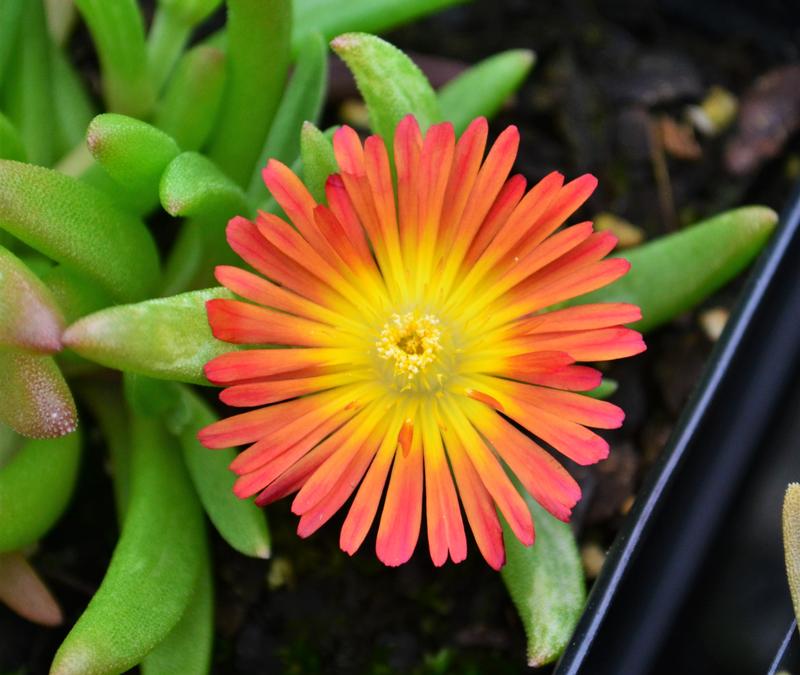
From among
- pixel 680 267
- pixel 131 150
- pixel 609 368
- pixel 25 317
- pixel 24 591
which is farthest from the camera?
pixel 609 368

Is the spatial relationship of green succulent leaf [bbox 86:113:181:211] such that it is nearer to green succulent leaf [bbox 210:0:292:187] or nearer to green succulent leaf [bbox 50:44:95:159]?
green succulent leaf [bbox 210:0:292:187]

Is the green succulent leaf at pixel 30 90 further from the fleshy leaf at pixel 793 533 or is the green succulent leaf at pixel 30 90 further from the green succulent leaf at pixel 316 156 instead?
the fleshy leaf at pixel 793 533

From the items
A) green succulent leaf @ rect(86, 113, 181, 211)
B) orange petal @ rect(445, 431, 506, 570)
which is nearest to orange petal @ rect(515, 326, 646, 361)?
orange petal @ rect(445, 431, 506, 570)

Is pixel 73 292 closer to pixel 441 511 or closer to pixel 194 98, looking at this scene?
pixel 194 98

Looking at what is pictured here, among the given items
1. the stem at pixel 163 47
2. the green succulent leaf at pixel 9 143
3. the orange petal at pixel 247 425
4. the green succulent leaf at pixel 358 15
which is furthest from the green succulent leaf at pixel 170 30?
the orange petal at pixel 247 425

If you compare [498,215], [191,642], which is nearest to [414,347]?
[498,215]
